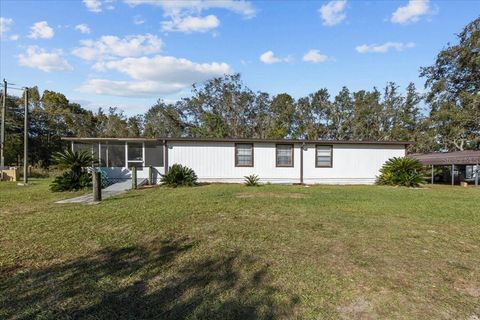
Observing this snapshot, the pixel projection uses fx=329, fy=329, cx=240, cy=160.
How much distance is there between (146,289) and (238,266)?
1.04 m

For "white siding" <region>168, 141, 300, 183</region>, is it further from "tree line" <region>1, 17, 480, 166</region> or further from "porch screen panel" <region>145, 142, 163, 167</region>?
"tree line" <region>1, 17, 480, 166</region>

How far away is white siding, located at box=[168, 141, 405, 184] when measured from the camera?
15062 millimetres

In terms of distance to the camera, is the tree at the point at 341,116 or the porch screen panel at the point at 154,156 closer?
the porch screen panel at the point at 154,156

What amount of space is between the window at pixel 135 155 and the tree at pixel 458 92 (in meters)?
22.0

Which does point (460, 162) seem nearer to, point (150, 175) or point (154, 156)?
point (154, 156)

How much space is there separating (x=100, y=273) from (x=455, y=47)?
30437 millimetres

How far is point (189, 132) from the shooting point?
39.4 m

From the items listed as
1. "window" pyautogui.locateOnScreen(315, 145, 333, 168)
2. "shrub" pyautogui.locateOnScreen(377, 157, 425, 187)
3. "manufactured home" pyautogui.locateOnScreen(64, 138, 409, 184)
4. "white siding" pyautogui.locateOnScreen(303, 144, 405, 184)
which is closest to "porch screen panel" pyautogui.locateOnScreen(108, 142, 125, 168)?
"manufactured home" pyautogui.locateOnScreen(64, 138, 409, 184)

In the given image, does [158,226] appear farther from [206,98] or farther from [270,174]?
[206,98]

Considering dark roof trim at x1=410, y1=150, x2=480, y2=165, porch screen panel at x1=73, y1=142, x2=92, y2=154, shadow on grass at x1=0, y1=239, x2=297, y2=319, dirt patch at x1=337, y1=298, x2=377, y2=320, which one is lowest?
dirt patch at x1=337, y1=298, x2=377, y2=320

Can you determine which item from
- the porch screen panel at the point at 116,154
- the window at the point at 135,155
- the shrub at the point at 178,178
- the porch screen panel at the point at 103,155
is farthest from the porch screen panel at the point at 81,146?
the shrub at the point at 178,178

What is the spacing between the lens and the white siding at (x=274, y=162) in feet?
49.4

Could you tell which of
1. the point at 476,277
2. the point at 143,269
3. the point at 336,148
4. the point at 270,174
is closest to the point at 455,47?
the point at 336,148

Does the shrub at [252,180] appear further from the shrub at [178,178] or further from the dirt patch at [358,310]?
the dirt patch at [358,310]
